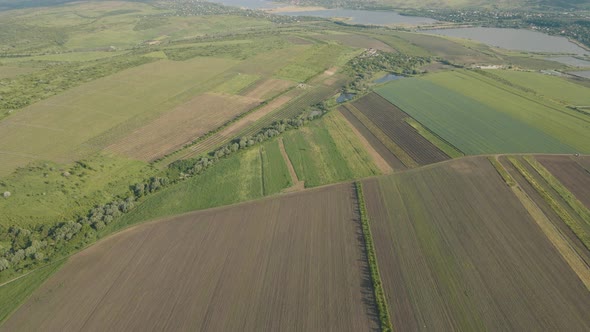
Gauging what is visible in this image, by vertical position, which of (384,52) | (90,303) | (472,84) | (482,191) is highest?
(384,52)

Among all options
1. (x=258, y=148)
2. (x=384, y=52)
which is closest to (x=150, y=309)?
(x=258, y=148)

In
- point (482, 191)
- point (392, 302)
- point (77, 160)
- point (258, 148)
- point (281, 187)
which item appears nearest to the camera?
point (392, 302)

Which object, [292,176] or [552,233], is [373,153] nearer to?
[292,176]

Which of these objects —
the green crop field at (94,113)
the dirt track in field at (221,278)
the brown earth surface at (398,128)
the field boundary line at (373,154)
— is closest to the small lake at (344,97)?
the brown earth surface at (398,128)

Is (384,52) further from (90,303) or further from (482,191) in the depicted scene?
(90,303)

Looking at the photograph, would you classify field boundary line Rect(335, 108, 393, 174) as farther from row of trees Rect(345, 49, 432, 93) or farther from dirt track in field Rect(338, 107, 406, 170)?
row of trees Rect(345, 49, 432, 93)

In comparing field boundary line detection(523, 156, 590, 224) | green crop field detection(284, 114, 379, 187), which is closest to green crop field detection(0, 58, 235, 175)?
green crop field detection(284, 114, 379, 187)
